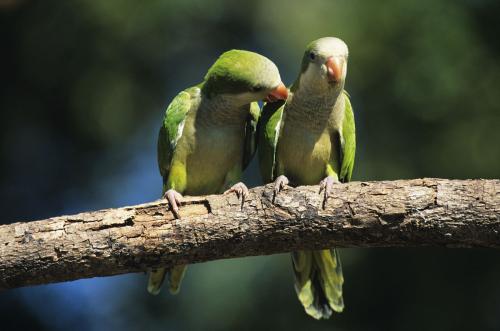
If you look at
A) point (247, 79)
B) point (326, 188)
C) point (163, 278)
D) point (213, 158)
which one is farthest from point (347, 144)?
point (163, 278)

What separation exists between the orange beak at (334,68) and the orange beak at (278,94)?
39 centimetres

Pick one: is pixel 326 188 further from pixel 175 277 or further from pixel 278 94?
pixel 175 277

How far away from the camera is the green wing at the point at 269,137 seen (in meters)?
5.58

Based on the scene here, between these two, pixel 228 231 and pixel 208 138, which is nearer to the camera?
pixel 228 231

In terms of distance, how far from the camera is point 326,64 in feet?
17.4

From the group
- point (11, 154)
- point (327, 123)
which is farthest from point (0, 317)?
point (327, 123)

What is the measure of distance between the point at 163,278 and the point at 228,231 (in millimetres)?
1569

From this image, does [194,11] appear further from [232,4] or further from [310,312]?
[310,312]

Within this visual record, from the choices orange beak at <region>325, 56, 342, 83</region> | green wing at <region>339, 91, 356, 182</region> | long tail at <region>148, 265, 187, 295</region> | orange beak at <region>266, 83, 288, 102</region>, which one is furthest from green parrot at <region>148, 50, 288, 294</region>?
green wing at <region>339, 91, 356, 182</region>

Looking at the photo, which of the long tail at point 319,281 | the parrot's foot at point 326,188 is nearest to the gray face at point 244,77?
the parrot's foot at point 326,188

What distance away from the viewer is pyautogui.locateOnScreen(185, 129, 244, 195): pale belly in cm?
582

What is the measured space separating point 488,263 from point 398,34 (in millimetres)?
2784

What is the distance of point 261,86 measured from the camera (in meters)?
5.46

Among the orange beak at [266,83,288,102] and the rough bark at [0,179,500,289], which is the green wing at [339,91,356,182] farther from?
the rough bark at [0,179,500,289]
